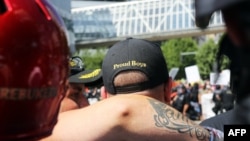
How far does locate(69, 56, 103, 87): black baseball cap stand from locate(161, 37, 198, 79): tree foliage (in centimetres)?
5046

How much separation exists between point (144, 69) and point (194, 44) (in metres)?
54.6

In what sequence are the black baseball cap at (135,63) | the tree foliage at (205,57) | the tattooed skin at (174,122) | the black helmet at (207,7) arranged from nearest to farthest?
the black helmet at (207,7), the tattooed skin at (174,122), the black baseball cap at (135,63), the tree foliage at (205,57)

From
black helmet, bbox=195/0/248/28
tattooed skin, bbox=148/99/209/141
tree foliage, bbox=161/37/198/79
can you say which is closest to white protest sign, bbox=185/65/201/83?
tattooed skin, bbox=148/99/209/141

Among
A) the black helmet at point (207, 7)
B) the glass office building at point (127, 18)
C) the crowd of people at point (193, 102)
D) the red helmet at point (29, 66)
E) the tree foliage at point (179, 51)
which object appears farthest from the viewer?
the tree foliage at point (179, 51)

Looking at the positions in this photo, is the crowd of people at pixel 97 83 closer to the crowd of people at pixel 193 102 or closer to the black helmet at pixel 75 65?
the black helmet at pixel 75 65

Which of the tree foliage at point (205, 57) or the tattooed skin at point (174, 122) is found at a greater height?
the tattooed skin at point (174, 122)

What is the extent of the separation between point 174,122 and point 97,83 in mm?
1232

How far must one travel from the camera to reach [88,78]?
11.3 feet

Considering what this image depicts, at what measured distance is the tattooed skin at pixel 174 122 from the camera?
7.67 feet

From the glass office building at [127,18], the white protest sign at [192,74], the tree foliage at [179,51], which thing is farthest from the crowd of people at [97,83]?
the tree foliage at [179,51]

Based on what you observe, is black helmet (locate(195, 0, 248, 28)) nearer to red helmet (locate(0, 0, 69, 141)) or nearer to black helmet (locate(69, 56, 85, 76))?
red helmet (locate(0, 0, 69, 141))

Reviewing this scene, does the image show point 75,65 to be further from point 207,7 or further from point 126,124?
point 207,7

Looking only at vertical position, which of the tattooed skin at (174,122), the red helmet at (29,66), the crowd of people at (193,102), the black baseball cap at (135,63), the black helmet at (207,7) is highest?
the black helmet at (207,7)

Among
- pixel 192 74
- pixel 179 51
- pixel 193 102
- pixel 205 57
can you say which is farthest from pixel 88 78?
pixel 179 51
